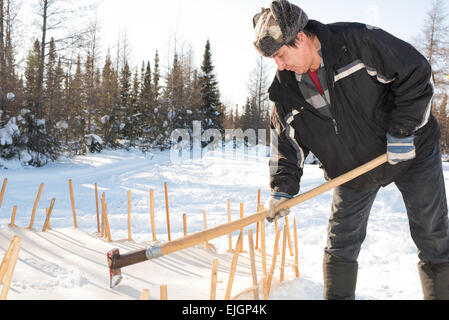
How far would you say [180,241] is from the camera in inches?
70.2


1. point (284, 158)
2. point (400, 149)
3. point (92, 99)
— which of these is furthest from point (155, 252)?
point (92, 99)

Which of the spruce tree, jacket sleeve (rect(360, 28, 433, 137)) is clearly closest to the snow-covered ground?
jacket sleeve (rect(360, 28, 433, 137))

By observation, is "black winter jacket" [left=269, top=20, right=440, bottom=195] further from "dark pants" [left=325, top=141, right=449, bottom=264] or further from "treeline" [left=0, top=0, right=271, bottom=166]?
"treeline" [left=0, top=0, right=271, bottom=166]

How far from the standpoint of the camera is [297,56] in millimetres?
1652

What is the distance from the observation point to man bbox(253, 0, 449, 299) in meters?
1.60

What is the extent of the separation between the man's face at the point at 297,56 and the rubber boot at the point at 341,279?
1.04 m

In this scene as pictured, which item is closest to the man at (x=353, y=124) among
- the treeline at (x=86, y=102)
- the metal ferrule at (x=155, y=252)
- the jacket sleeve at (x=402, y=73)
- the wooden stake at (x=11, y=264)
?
the jacket sleeve at (x=402, y=73)

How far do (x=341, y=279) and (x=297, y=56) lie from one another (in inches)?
46.4

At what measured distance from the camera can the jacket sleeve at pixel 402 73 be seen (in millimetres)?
1565

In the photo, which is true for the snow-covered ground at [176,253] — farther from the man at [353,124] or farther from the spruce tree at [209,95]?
the spruce tree at [209,95]

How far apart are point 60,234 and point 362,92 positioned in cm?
275

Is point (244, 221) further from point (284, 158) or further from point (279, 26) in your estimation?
point (279, 26)
